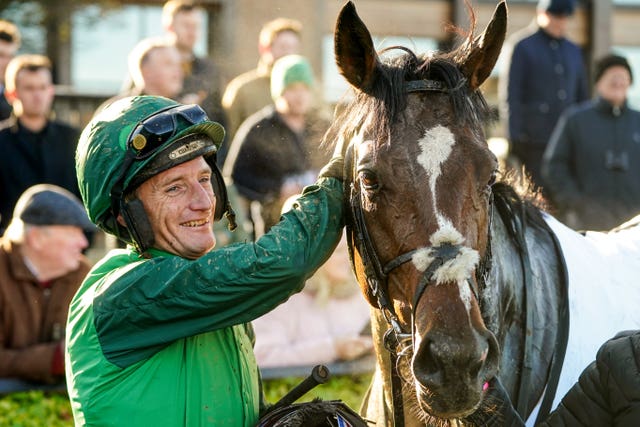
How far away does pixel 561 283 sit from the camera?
3.74 metres

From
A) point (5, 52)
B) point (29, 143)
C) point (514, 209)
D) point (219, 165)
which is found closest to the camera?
point (514, 209)

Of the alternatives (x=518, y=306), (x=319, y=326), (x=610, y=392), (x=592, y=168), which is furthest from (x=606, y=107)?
(x=610, y=392)

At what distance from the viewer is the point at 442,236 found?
119 inches

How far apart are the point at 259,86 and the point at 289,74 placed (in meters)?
0.70

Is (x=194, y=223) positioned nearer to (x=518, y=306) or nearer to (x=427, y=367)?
(x=427, y=367)

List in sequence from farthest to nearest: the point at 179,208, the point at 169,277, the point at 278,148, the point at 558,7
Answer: the point at 558,7, the point at 278,148, the point at 179,208, the point at 169,277

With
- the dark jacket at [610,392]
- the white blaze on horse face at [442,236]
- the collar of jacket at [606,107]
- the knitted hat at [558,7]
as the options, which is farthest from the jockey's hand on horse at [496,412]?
the knitted hat at [558,7]

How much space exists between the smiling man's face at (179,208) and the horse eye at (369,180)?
0.51 meters

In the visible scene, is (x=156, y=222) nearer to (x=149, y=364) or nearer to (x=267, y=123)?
(x=149, y=364)

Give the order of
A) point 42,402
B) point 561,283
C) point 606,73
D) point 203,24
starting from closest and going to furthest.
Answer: point 561,283 → point 42,402 → point 606,73 → point 203,24

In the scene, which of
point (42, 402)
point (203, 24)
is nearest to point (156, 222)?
point (42, 402)

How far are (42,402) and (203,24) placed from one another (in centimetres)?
569

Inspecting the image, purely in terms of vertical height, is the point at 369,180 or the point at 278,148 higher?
the point at 369,180

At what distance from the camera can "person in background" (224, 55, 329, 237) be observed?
7414mm
